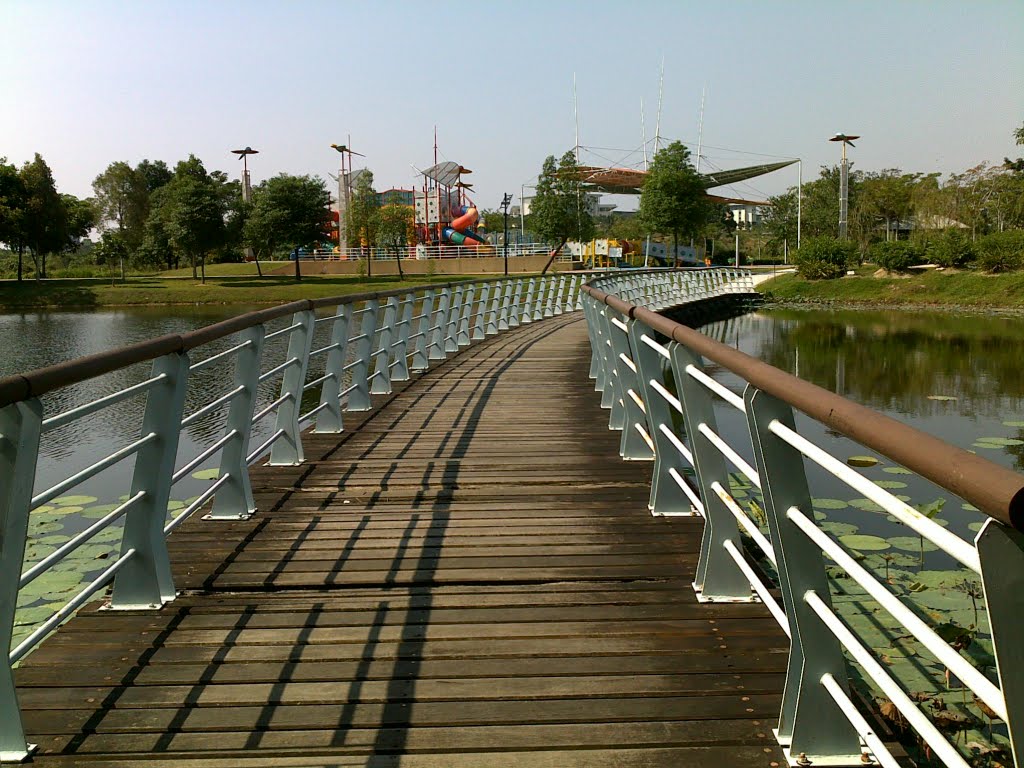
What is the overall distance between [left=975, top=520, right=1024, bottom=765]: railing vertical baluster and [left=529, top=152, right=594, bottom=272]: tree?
53.2 m

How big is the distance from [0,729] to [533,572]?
1.94m

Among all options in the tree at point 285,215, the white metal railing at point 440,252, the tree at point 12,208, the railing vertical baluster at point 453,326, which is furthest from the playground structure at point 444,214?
the railing vertical baluster at point 453,326

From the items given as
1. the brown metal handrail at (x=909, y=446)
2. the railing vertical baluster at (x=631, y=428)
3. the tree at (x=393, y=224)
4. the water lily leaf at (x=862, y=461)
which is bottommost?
the water lily leaf at (x=862, y=461)

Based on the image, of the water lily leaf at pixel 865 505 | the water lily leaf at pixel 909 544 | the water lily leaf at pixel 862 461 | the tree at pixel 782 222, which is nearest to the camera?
the water lily leaf at pixel 909 544

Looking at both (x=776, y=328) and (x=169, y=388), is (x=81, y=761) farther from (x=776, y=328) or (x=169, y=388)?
(x=776, y=328)

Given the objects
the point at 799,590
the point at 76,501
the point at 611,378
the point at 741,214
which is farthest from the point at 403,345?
the point at 741,214

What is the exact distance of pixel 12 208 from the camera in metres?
52.2

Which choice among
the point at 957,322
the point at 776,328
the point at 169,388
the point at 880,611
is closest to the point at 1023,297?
the point at 957,322

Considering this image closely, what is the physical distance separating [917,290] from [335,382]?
33.8m

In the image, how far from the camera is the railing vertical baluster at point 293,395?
551cm

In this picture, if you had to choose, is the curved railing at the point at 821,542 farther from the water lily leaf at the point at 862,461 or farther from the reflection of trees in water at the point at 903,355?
the reflection of trees in water at the point at 903,355

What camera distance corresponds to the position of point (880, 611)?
13.9 feet

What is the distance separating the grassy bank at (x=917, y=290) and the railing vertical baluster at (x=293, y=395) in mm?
31152

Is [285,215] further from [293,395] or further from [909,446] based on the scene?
[909,446]
